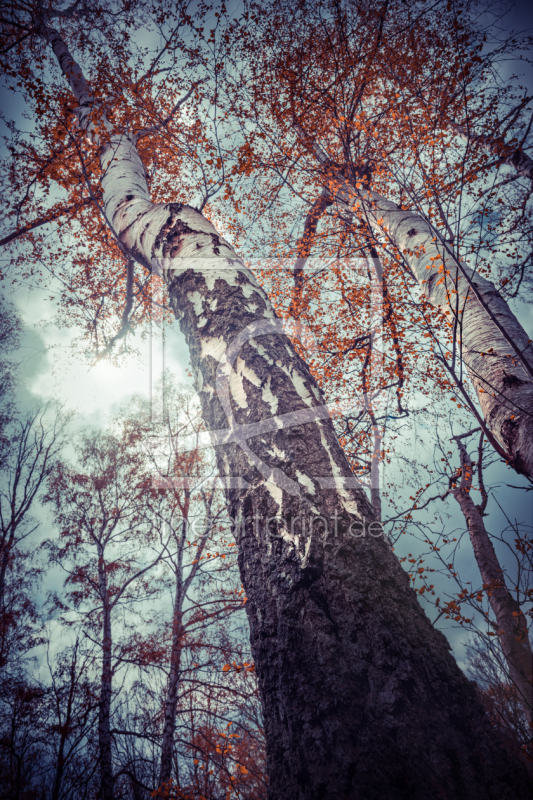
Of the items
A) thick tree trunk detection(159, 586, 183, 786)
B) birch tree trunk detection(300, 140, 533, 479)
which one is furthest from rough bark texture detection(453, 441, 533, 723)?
thick tree trunk detection(159, 586, 183, 786)

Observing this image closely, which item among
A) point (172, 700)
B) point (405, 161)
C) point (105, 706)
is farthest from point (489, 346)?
point (105, 706)

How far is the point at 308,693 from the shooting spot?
0.64 metres

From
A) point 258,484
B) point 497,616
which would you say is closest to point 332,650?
point 258,484

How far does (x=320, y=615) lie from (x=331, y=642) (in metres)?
0.06

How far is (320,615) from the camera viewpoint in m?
0.71

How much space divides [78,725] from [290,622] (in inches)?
342

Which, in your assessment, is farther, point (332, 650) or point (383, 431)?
point (383, 431)

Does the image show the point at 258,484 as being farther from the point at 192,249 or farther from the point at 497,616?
the point at 497,616

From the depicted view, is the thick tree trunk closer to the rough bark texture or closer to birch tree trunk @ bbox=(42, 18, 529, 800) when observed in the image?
the rough bark texture

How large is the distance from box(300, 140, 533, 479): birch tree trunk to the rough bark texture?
2.04m

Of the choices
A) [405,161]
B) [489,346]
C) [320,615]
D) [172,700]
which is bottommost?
[172,700]

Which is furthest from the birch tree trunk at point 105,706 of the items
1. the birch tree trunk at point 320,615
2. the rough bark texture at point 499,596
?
the birch tree trunk at point 320,615

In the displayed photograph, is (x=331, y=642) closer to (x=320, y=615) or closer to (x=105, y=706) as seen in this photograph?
(x=320, y=615)

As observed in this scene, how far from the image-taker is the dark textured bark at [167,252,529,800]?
53 cm
